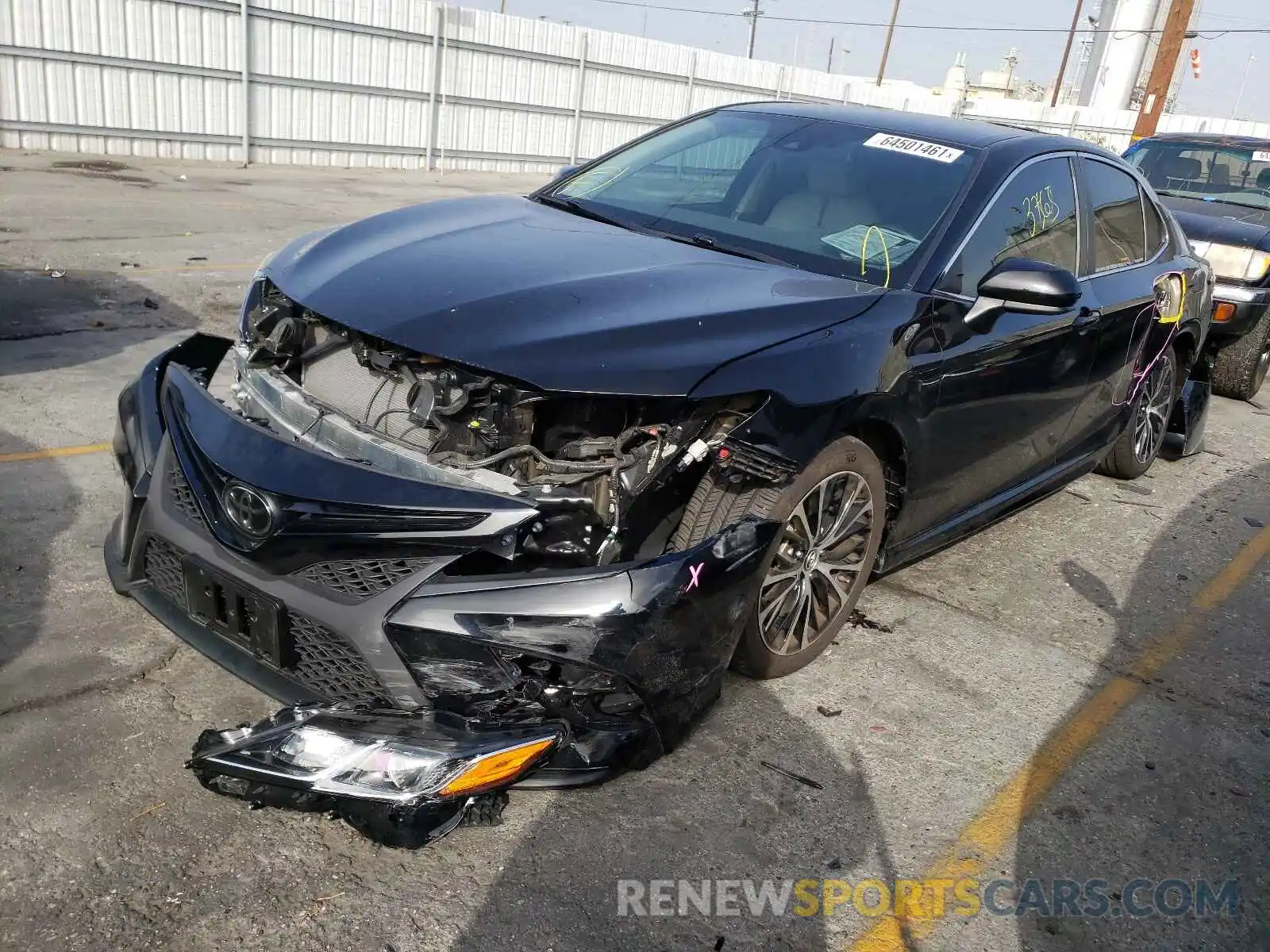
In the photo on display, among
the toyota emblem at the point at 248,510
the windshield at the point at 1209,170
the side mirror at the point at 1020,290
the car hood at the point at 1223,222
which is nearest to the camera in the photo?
the toyota emblem at the point at 248,510

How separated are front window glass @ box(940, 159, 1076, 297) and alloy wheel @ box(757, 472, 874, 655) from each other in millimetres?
812

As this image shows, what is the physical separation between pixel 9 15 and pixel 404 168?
6.58m

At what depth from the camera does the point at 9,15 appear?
13.7 meters

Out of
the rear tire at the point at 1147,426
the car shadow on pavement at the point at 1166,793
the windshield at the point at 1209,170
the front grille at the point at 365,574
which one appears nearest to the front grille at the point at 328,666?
the front grille at the point at 365,574

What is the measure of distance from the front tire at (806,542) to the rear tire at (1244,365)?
20.6 ft

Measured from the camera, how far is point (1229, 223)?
27.2 ft

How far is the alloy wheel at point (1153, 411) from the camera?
5859mm

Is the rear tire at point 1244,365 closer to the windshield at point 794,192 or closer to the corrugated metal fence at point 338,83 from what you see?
the windshield at point 794,192

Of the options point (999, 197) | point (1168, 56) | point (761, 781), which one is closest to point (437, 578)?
point (761, 781)

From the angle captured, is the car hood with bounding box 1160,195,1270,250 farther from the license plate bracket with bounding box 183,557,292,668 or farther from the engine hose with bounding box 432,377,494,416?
the license plate bracket with bounding box 183,557,292,668

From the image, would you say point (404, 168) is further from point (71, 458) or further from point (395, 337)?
point (395, 337)

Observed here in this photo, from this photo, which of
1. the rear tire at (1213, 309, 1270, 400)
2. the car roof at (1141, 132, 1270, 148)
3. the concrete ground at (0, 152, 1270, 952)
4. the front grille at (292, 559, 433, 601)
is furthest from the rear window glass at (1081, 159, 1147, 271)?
the car roof at (1141, 132, 1270, 148)

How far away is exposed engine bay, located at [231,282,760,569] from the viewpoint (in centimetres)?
267

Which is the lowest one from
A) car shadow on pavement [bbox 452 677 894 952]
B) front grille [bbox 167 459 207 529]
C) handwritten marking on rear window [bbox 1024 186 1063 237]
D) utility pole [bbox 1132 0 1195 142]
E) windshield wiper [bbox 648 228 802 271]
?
car shadow on pavement [bbox 452 677 894 952]
